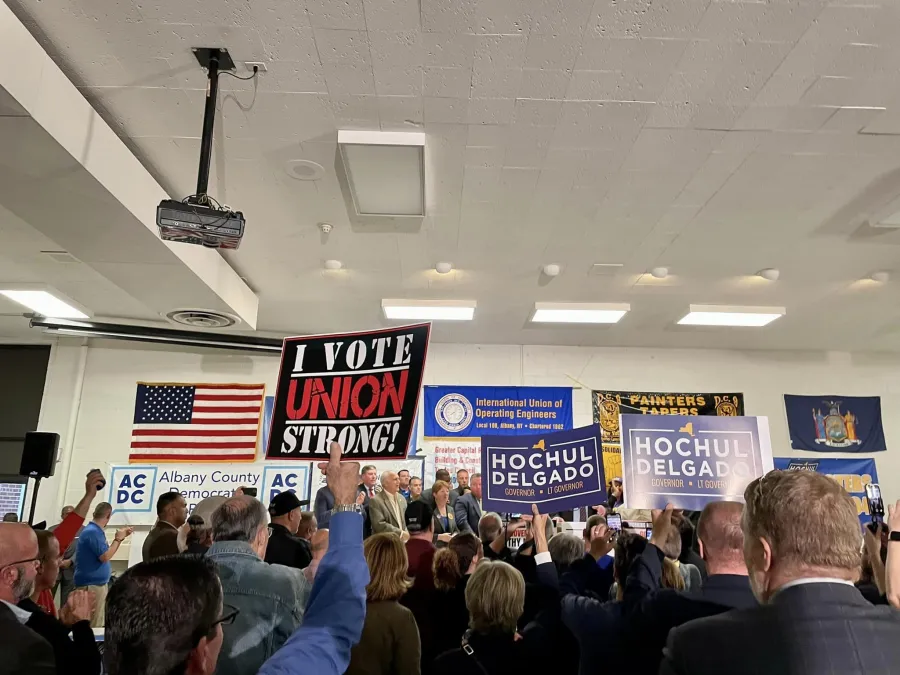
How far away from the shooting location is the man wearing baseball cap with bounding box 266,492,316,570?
3.60 metres

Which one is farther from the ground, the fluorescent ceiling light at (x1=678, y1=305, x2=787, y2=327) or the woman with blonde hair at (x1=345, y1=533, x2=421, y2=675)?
the fluorescent ceiling light at (x1=678, y1=305, x2=787, y2=327)

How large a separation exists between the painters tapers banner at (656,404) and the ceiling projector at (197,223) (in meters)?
6.83

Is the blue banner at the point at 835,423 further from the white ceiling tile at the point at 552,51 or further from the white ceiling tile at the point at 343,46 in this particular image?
the white ceiling tile at the point at 343,46

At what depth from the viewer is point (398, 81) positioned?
363 centimetres

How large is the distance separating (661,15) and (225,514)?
117 inches

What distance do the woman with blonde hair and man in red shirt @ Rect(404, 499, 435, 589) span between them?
0.36 meters

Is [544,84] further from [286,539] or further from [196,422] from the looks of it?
[196,422]

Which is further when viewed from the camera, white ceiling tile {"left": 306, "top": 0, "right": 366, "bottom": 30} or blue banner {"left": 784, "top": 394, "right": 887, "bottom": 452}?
blue banner {"left": 784, "top": 394, "right": 887, "bottom": 452}

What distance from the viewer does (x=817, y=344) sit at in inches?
368

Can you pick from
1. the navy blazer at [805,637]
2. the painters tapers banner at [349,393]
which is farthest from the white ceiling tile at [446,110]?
the navy blazer at [805,637]

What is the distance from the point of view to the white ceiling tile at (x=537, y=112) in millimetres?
3812

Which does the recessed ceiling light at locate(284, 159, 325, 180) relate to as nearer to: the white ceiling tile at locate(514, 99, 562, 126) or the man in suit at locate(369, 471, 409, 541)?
the white ceiling tile at locate(514, 99, 562, 126)

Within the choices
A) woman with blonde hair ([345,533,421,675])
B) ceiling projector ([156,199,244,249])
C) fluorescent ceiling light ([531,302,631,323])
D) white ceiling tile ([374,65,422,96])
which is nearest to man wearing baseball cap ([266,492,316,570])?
woman with blonde hair ([345,533,421,675])

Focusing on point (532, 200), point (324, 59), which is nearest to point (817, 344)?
point (532, 200)
